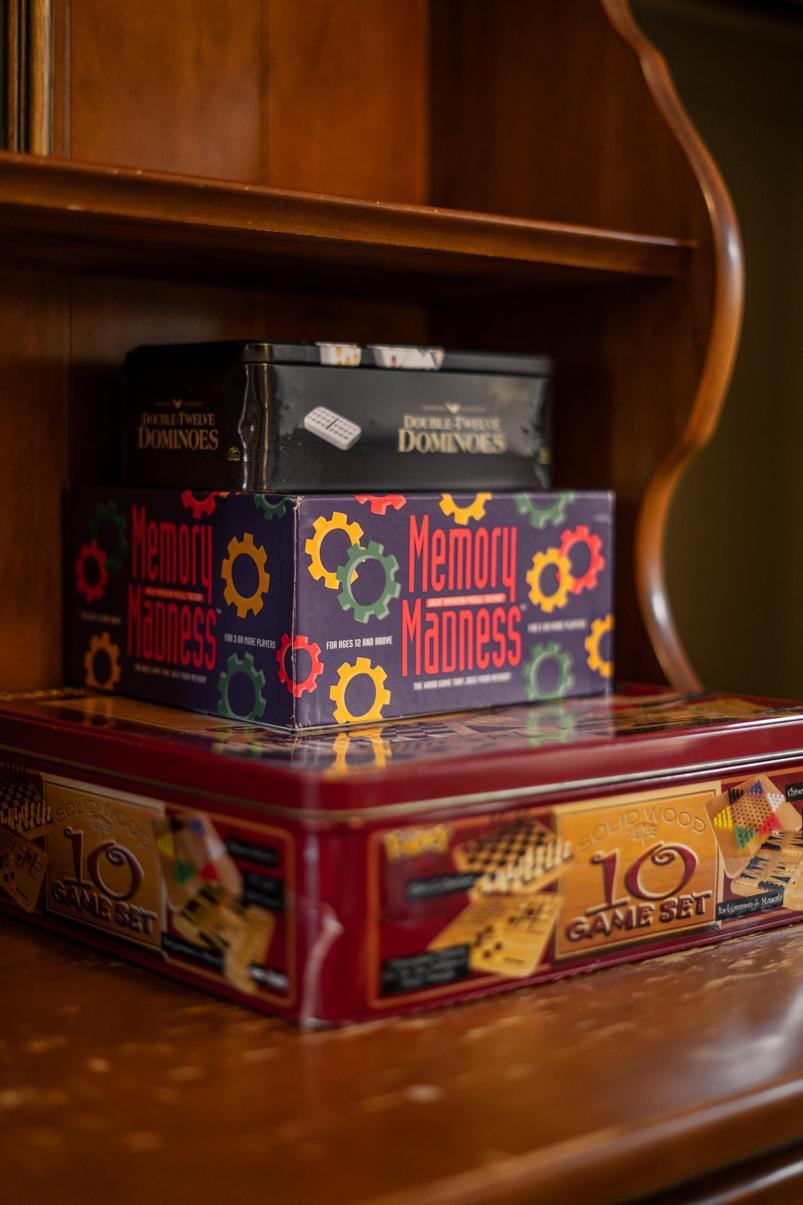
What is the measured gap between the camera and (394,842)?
71 cm

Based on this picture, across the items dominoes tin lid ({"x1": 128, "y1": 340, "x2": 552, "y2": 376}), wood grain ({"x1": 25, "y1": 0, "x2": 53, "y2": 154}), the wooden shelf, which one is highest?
wood grain ({"x1": 25, "y1": 0, "x2": 53, "y2": 154})

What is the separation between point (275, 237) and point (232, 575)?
0.20m

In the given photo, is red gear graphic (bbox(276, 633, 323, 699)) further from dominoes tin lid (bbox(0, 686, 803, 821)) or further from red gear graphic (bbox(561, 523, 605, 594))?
red gear graphic (bbox(561, 523, 605, 594))

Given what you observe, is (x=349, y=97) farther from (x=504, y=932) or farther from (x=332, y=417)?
(x=504, y=932)

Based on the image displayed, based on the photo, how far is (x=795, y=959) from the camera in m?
0.83

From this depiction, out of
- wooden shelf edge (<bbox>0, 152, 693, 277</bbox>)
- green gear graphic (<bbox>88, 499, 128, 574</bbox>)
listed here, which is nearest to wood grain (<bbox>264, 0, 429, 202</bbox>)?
wooden shelf edge (<bbox>0, 152, 693, 277</bbox>)

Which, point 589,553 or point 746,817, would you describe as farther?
point 589,553

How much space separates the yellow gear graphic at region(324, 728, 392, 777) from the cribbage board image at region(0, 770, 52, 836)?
18 centimetres

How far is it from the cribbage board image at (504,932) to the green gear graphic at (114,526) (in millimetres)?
349

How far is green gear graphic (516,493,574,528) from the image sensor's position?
0.95 meters

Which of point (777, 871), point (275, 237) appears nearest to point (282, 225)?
point (275, 237)

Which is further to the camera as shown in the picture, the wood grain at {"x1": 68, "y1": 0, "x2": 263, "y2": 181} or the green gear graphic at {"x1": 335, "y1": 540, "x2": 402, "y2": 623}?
the wood grain at {"x1": 68, "y1": 0, "x2": 263, "y2": 181}

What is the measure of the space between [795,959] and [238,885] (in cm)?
32

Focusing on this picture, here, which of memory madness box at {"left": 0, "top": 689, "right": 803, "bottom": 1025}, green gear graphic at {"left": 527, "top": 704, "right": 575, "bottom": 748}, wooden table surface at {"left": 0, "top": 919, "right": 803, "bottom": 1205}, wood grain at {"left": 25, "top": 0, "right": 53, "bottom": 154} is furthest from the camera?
wood grain at {"left": 25, "top": 0, "right": 53, "bottom": 154}
